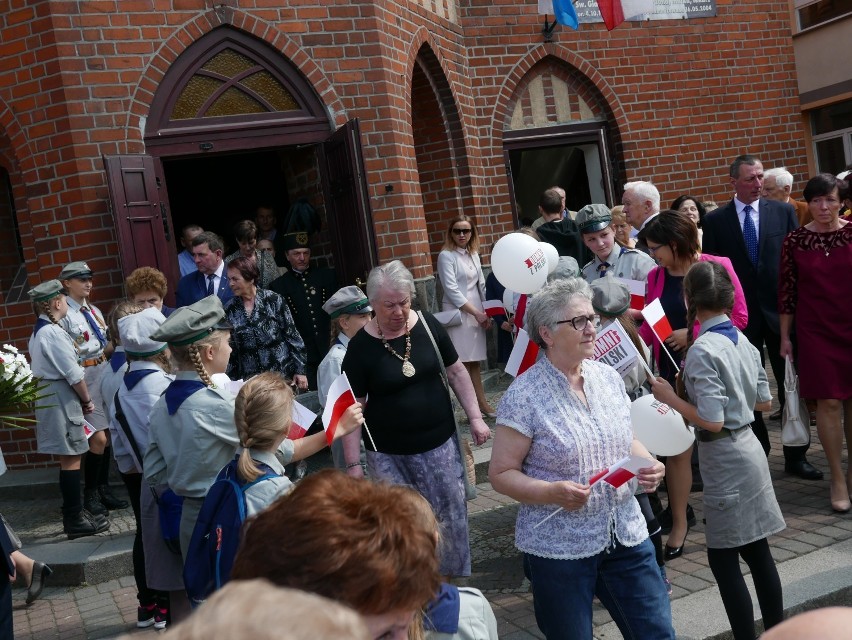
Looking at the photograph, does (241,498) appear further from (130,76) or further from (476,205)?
(476,205)

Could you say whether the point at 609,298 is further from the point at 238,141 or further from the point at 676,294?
the point at 238,141

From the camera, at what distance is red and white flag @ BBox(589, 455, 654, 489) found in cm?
338

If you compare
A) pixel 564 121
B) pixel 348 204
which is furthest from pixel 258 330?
pixel 564 121

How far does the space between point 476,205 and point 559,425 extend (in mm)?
7866

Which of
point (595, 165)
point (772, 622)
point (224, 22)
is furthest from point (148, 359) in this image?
point (595, 165)

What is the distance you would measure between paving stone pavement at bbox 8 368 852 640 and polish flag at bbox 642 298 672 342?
1424 millimetres

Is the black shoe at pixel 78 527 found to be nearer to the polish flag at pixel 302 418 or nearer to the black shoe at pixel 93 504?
the black shoe at pixel 93 504

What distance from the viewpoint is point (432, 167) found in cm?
1130

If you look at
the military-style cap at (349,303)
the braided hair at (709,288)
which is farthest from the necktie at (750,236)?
the military-style cap at (349,303)

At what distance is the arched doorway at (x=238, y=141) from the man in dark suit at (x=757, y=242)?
3.31 meters

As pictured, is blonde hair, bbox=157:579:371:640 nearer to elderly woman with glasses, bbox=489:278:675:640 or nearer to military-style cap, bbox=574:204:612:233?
elderly woman with glasses, bbox=489:278:675:640

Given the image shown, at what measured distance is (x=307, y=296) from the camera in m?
8.56

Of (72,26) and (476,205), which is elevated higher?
(72,26)

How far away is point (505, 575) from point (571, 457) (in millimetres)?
2465
